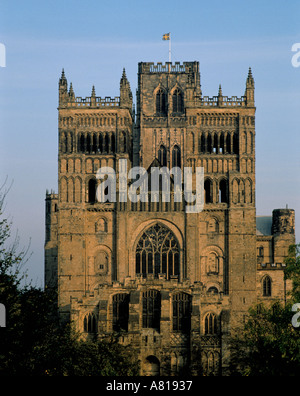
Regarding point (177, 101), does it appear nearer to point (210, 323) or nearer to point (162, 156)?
point (162, 156)

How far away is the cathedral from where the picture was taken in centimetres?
9081

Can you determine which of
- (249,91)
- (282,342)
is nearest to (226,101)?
(249,91)

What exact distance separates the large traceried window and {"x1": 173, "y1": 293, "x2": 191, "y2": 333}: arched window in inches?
Answer: 299

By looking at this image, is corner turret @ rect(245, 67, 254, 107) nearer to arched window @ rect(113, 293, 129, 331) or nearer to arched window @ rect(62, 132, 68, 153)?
arched window @ rect(62, 132, 68, 153)

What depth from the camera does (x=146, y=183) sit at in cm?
9844

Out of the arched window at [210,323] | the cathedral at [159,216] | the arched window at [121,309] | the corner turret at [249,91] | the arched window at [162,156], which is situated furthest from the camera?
the arched window at [162,156]

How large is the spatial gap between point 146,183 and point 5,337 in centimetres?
5210

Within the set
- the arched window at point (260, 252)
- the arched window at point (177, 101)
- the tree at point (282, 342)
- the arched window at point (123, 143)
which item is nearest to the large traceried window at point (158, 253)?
the arched window at point (123, 143)

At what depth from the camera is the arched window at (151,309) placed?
290 feet

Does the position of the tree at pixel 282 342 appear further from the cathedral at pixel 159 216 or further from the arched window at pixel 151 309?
the cathedral at pixel 159 216

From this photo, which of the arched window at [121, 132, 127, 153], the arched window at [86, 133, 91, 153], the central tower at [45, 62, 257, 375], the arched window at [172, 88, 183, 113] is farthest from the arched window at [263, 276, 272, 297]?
the arched window at [86, 133, 91, 153]

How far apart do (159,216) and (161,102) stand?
1605cm

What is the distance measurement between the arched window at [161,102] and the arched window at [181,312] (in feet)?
85.9
